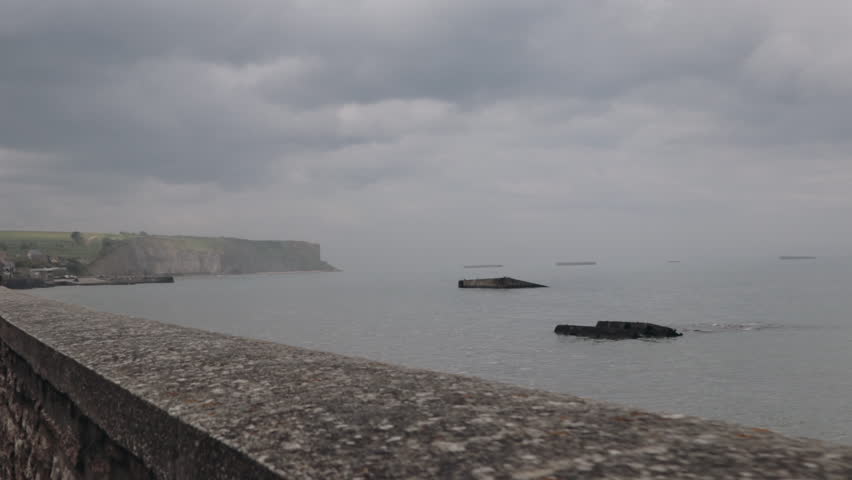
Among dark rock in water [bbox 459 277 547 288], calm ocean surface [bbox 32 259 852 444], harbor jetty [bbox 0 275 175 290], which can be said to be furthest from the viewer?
harbor jetty [bbox 0 275 175 290]

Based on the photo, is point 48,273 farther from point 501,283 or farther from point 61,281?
point 501,283

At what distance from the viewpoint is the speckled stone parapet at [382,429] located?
6.22 ft

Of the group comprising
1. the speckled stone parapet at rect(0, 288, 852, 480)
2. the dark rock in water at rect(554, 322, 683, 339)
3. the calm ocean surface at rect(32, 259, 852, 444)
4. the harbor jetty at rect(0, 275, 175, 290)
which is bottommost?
the harbor jetty at rect(0, 275, 175, 290)

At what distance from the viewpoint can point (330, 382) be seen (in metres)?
3.49

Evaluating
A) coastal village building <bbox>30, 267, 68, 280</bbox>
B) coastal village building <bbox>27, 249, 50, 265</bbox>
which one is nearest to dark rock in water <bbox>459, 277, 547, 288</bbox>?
coastal village building <bbox>30, 267, 68, 280</bbox>

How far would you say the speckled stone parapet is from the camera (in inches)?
74.7

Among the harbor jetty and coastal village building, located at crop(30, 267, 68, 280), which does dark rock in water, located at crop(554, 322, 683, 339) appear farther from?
coastal village building, located at crop(30, 267, 68, 280)

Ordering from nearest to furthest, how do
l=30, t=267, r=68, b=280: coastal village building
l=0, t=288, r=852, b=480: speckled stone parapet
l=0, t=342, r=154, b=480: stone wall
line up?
l=0, t=288, r=852, b=480: speckled stone parapet, l=0, t=342, r=154, b=480: stone wall, l=30, t=267, r=68, b=280: coastal village building

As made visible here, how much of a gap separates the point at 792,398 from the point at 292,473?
3131cm

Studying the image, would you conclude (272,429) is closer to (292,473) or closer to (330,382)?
(292,473)

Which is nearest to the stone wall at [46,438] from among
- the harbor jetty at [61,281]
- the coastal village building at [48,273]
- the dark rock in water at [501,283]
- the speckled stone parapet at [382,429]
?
the speckled stone parapet at [382,429]

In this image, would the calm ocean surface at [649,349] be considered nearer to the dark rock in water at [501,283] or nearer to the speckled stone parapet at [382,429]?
the speckled stone parapet at [382,429]

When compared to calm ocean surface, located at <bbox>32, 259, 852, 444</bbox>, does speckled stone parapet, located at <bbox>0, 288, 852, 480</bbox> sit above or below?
above

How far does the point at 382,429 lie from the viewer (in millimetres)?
2398
